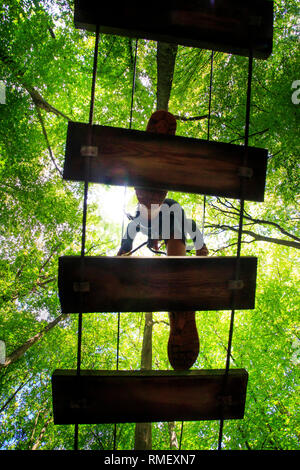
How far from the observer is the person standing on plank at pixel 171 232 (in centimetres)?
204

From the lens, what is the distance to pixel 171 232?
101 inches

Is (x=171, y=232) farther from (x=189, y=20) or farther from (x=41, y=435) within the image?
(x=41, y=435)

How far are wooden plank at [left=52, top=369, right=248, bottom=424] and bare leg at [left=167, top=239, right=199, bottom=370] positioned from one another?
0.29 feet

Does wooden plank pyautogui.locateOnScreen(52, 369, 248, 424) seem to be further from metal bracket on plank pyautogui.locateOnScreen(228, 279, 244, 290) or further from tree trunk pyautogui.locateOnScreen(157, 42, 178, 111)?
tree trunk pyautogui.locateOnScreen(157, 42, 178, 111)

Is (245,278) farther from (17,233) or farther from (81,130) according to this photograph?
(17,233)

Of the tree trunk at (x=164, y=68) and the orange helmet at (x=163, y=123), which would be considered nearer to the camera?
the orange helmet at (x=163, y=123)

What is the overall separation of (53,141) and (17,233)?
9.86 feet

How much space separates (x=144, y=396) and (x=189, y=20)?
2.51m

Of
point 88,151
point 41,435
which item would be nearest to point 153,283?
point 88,151

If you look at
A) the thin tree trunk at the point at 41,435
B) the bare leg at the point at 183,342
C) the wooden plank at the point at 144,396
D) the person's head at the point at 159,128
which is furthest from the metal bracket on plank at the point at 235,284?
the thin tree trunk at the point at 41,435

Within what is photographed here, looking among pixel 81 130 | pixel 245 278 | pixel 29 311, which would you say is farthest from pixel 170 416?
A: pixel 29 311

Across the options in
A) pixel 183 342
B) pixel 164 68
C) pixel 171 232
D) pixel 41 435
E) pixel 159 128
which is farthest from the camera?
pixel 41 435

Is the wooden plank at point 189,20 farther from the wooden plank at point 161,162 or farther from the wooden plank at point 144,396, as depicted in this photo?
the wooden plank at point 144,396
